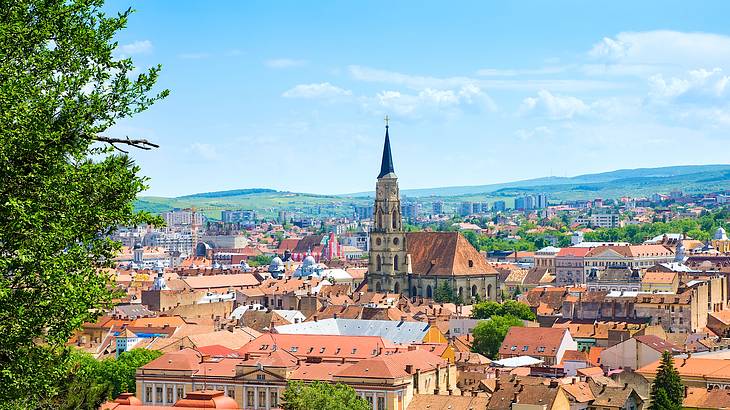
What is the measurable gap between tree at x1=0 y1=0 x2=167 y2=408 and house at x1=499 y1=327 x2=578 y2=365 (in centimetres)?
6521

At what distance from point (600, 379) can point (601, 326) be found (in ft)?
85.2

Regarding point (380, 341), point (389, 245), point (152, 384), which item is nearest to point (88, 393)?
point (152, 384)

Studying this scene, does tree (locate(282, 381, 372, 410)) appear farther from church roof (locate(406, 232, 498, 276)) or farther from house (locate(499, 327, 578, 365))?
church roof (locate(406, 232, 498, 276))

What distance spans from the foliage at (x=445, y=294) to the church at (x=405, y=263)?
45cm

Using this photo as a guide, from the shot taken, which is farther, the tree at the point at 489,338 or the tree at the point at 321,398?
the tree at the point at 489,338

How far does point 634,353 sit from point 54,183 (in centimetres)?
6504

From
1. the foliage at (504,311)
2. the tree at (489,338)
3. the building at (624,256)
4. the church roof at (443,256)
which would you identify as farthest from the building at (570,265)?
the tree at (489,338)

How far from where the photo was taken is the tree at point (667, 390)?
6244 cm

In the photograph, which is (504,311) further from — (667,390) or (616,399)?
(667,390)

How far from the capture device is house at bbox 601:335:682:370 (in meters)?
77.2

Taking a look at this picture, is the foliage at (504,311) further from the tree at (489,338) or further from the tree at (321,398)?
the tree at (321,398)

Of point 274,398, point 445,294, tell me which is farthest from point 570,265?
point 274,398

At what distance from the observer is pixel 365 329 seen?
88.1m

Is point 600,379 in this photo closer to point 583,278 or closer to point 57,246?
point 57,246
